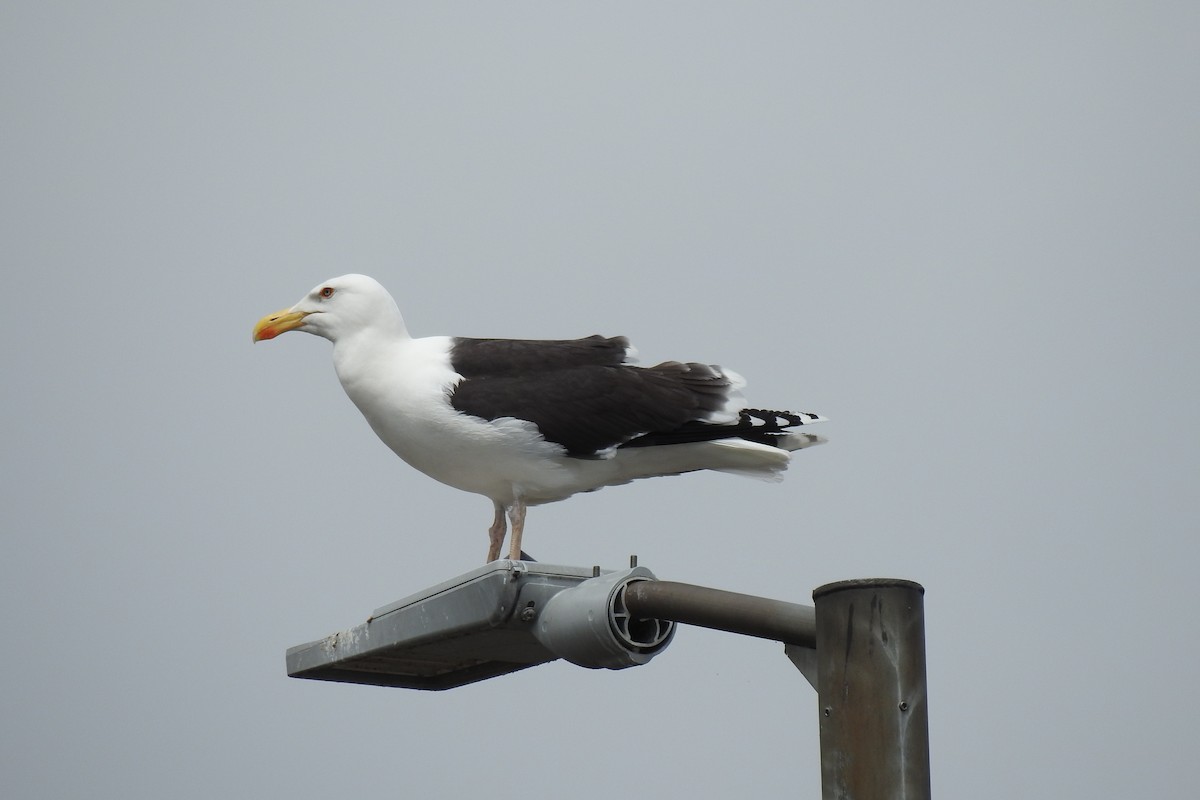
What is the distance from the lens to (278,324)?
10.2 meters

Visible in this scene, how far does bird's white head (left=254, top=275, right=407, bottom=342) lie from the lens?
10.0m

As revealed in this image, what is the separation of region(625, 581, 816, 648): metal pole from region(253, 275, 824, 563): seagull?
151 inches

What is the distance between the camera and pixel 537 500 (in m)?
9.73

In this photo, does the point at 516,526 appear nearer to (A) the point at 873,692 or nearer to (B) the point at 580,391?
(B) the point at 580,391

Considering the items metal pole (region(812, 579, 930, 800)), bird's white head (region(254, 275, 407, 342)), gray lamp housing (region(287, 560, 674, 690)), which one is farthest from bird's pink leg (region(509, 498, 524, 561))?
metal pole (region(812, 579, 930, 800))

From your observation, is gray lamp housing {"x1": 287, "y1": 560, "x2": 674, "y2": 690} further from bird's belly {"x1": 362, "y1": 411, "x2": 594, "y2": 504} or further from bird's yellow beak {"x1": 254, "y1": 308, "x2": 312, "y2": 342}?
bird's yellow beak {"x1": 254, "y1": 308, "x2": 312, "y2": 342}

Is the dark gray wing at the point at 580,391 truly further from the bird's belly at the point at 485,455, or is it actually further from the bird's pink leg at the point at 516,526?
the bird's pink leg at the point at 516,526

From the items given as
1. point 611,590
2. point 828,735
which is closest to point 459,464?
point 611,590

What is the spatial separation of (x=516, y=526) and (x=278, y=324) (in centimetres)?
205

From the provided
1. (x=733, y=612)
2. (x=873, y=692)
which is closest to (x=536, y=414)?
(x=733, y=612)

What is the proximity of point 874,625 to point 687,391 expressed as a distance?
518 centimetres

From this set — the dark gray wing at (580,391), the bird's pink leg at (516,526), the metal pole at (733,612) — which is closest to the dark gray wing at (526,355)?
the dark gray wing at (580,391)

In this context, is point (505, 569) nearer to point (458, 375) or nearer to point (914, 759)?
point (914, 759)

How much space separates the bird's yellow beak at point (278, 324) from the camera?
1020 centimetres
